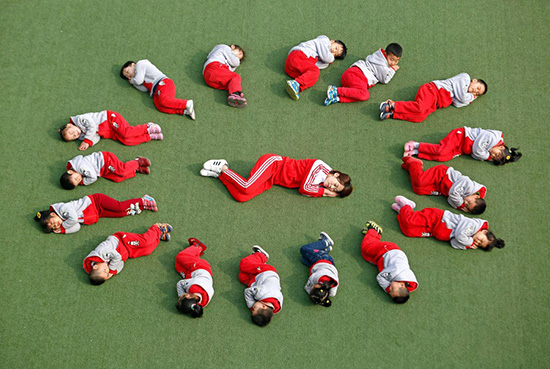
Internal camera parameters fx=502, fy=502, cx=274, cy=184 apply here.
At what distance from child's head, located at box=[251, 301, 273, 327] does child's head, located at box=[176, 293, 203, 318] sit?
1.51 feet

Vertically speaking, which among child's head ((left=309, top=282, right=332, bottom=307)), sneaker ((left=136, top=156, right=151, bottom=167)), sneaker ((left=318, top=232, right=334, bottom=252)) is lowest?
child's head ((left=309, top=282, right=332, bottom=307))

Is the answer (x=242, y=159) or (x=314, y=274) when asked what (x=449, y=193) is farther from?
(x=242, y=159)

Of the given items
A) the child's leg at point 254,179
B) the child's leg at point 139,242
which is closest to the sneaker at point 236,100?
the child's leg at point 254,179

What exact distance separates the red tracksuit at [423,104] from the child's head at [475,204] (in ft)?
3.36

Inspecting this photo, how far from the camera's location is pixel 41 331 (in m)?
4.31

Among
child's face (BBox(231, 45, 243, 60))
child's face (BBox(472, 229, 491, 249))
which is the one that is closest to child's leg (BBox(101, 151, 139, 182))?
child's face (BBox(231, 45, 243, 60))

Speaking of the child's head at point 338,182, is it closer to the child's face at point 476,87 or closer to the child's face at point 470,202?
the child's face at point 470,202

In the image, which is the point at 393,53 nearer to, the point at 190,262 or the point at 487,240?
the point at 487,240

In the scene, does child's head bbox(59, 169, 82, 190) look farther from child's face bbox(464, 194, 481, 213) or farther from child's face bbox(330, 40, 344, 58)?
child's face bbox(464, 194, 481, 213)

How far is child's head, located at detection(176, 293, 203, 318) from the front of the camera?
423 centimetres

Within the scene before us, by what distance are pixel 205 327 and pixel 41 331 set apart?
1399 millimetres

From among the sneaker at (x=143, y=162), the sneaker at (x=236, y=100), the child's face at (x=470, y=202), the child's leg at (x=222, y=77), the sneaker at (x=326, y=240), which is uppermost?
the child's leg at (x=222, y=77)

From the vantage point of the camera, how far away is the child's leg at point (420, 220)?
472 centimetres

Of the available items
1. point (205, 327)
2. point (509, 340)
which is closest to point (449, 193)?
point (509, 340)
